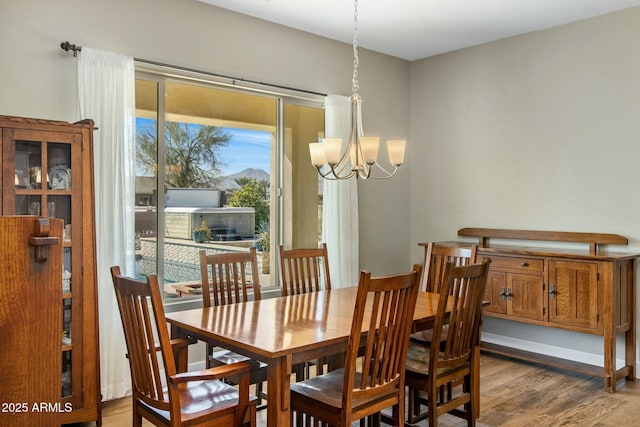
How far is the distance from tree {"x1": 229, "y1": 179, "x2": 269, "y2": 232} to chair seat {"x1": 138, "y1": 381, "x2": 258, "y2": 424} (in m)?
2.08

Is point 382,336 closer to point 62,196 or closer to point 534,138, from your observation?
point 62,196

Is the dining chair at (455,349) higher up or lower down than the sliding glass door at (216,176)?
lower down

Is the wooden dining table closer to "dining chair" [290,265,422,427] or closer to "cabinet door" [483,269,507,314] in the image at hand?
"dining chair" [290,265,422,427]

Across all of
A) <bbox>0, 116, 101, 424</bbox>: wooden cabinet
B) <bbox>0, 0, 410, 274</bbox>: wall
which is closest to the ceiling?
<bbox>0, 0, 410, 274</bbox>: wall

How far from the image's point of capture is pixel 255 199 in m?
4.37

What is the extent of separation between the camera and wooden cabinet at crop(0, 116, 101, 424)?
2723 mm

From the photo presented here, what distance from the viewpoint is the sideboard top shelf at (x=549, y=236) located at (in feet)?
13.1

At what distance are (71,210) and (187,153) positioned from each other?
3.97 feet

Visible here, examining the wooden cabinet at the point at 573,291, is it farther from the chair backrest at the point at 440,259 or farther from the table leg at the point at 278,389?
the table leg at the point at 278,389

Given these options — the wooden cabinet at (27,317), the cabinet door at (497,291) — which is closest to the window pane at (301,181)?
the cabinet door at (497,291)

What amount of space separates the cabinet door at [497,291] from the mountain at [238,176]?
6.75 ft

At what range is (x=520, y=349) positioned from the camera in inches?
178

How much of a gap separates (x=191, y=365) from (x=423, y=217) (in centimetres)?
275

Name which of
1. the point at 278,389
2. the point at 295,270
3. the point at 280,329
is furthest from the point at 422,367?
the point at 295,270
